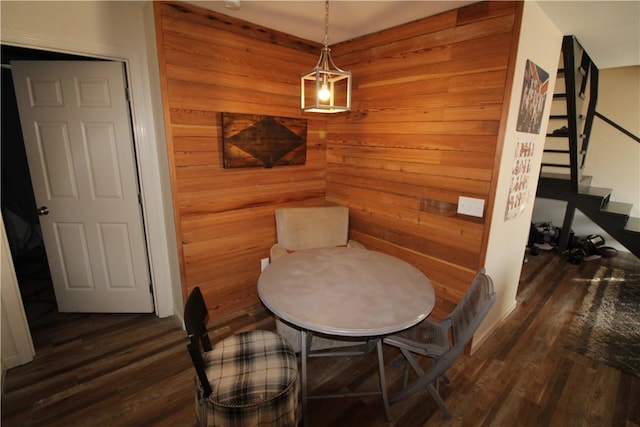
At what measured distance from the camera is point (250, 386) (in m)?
1.35

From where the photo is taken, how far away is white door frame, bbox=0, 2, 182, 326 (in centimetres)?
195

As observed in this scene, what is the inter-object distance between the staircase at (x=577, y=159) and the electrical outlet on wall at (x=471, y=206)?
63.4 inches

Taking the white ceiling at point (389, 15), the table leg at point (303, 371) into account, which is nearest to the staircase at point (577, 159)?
the white ceiling at point (389, 15)

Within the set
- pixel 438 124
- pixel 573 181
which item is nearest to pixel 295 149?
pixel 438 124

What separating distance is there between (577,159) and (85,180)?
15.0ft

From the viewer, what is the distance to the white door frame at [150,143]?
6.40 feet

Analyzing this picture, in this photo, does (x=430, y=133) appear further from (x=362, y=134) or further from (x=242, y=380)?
(x=242, y=380)

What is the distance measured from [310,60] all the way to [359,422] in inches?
112

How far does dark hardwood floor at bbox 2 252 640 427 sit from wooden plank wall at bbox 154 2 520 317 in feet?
1.71

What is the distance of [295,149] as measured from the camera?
2.89 m

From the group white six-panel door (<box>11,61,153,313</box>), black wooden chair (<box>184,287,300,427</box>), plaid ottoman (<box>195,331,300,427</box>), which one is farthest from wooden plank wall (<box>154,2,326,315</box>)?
plaid ottoman (<box>195,331,300,427</box>)

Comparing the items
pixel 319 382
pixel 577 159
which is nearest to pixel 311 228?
pixel 319 382

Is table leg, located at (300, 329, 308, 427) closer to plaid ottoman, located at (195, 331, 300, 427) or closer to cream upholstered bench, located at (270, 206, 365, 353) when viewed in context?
plaid ottoman, located at (195, 331, 300, 427)

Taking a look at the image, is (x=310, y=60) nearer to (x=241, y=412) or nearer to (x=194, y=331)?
(x=194, y=331)
